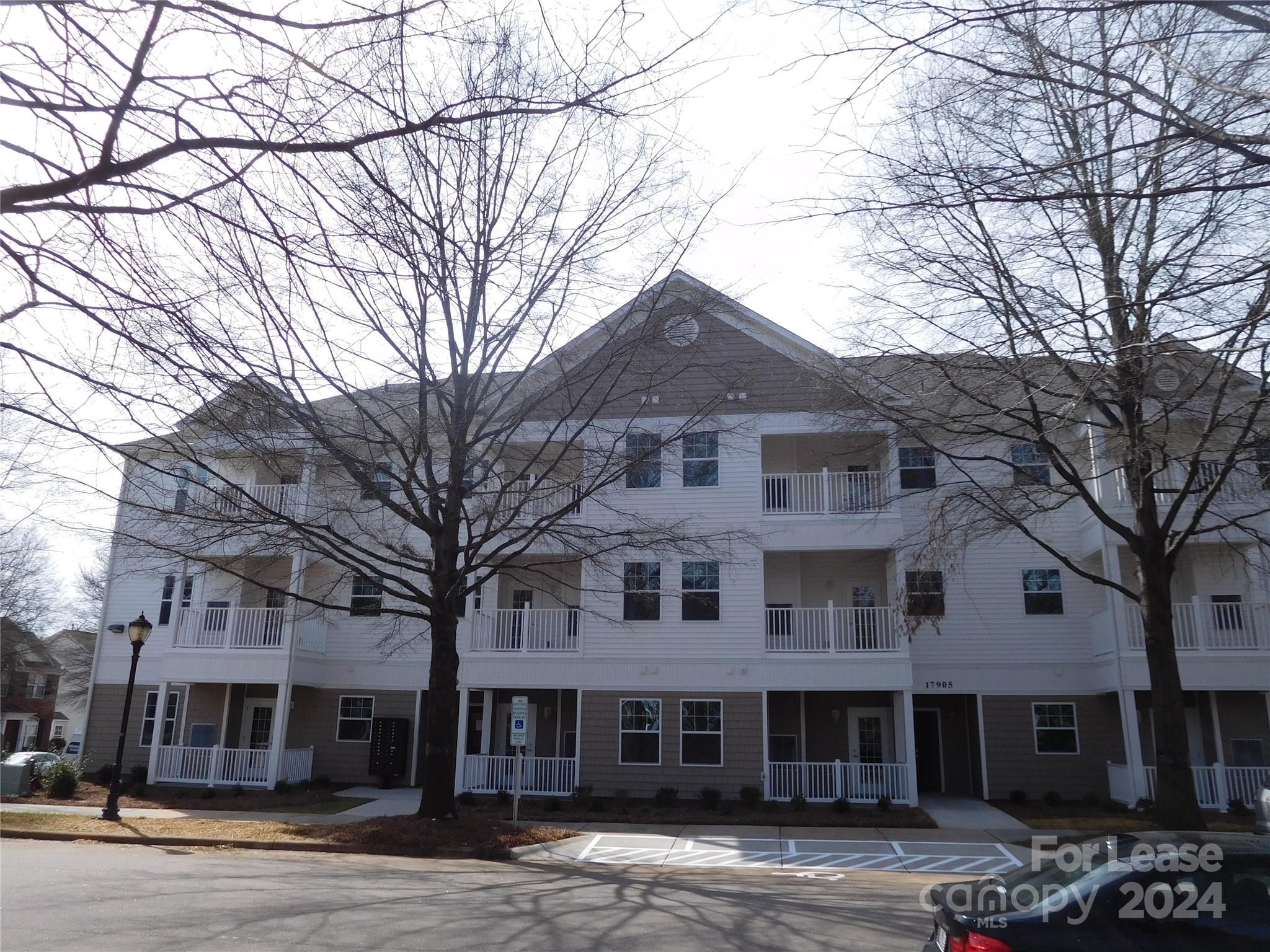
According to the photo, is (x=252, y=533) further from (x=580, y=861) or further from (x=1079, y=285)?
(x=1079, y=285)

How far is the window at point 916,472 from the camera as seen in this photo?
22.9 metres

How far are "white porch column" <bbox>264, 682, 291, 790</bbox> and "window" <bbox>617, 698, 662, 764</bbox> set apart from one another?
837cm

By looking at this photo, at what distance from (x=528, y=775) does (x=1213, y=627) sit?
15.9m

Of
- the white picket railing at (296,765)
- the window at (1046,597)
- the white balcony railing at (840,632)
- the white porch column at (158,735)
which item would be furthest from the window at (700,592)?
the white porch column at (158,735)

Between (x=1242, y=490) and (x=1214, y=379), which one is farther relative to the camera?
(x=1242, y=490)

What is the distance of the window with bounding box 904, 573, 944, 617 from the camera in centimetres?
2100

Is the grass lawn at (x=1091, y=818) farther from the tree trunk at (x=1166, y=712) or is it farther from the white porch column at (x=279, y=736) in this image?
the white porch column at (x=279, y=736)

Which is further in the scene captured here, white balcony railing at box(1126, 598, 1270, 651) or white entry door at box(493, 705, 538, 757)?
white entry door at box(493, 705, 538, 757)

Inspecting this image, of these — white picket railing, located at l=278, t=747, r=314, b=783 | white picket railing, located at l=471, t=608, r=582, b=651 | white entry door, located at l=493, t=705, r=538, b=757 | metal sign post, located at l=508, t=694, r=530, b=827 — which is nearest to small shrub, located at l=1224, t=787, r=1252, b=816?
white picket railing, located at l=471, t=608, r=582, b=651

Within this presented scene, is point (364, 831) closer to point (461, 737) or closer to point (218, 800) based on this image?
point (461, 737)

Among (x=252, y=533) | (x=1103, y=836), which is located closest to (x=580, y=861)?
(x=252, y=533)

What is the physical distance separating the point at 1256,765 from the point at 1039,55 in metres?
20.4

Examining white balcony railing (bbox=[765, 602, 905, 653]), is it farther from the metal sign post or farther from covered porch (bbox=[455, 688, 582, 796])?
the metal sign post

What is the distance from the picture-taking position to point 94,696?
2631cm
